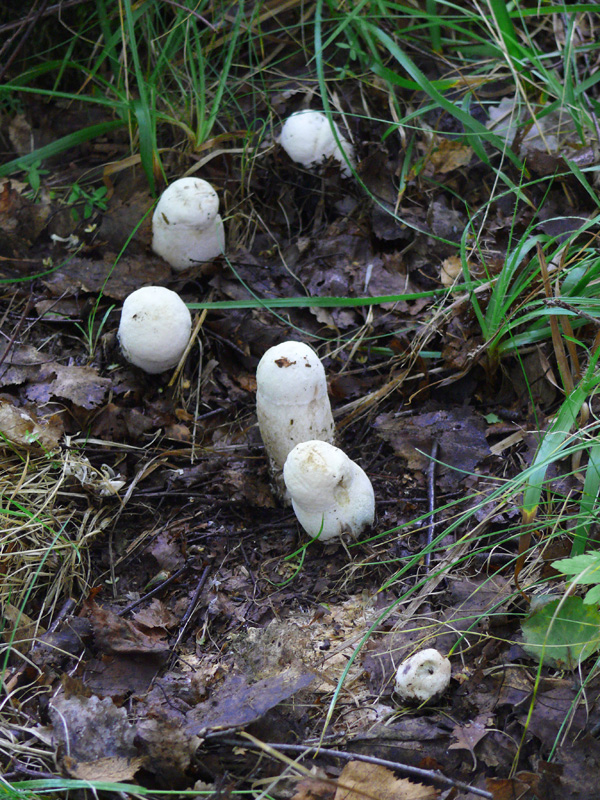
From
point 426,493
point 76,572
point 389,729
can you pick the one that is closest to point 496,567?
point 426,493

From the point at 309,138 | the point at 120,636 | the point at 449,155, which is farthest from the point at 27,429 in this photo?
the point at 449,155

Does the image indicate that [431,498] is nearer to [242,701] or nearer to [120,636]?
[242,701]

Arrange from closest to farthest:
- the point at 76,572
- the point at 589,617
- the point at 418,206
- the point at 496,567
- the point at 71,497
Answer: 1. the point at 589,617
2. the point at 496,567
3. the point at 76,572
4. the point at 71,497
5. the point at 418,206

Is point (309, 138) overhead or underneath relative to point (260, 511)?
overhead

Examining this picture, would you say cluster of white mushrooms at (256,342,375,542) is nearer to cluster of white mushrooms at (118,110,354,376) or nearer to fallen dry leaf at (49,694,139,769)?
cluster of white mushrooms at (118,110,354,376)

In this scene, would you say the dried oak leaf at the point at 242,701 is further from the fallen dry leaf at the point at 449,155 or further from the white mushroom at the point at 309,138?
the fallen dry leaf at the point at 449,155

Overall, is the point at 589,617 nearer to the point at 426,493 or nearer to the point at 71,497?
the point at 426,493
